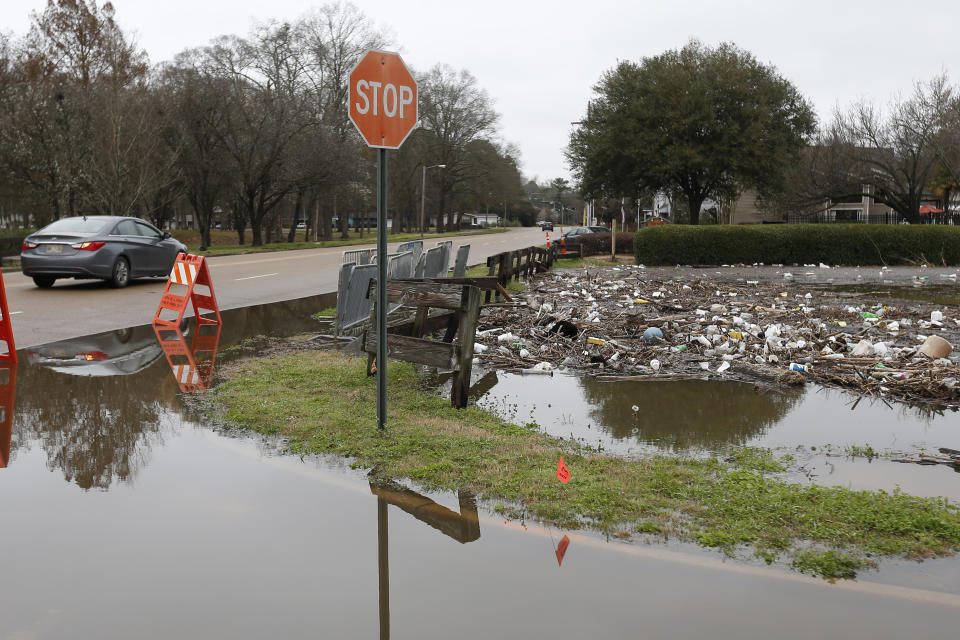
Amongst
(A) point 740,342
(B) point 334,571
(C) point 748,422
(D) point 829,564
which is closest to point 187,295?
(A) point 740,342

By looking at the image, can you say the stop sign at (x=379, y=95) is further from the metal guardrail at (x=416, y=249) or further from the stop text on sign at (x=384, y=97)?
the metal guardrail at (x=416, y=249)

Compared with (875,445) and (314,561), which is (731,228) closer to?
(875,445)

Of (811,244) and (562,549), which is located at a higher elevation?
(811,244)

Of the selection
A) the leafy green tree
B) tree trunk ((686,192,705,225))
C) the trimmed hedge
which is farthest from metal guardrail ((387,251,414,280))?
tree trunk ((686,192,705,225))

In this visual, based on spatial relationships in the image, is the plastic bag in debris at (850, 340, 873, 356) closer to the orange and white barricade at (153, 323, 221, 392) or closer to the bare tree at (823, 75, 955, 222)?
the orange and white barricade at (153, 323, 221, 392)

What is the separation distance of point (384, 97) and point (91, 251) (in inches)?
515

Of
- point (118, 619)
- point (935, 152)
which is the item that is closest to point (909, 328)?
point (118, 619)

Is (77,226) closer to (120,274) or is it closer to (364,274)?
(120,274)

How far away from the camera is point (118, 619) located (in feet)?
10.8


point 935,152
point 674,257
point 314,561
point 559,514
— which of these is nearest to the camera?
point 314,561

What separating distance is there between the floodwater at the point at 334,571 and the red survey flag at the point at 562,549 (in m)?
0.01

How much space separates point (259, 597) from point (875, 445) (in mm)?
4620

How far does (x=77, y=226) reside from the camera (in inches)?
674

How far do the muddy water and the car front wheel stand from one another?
1151cm
